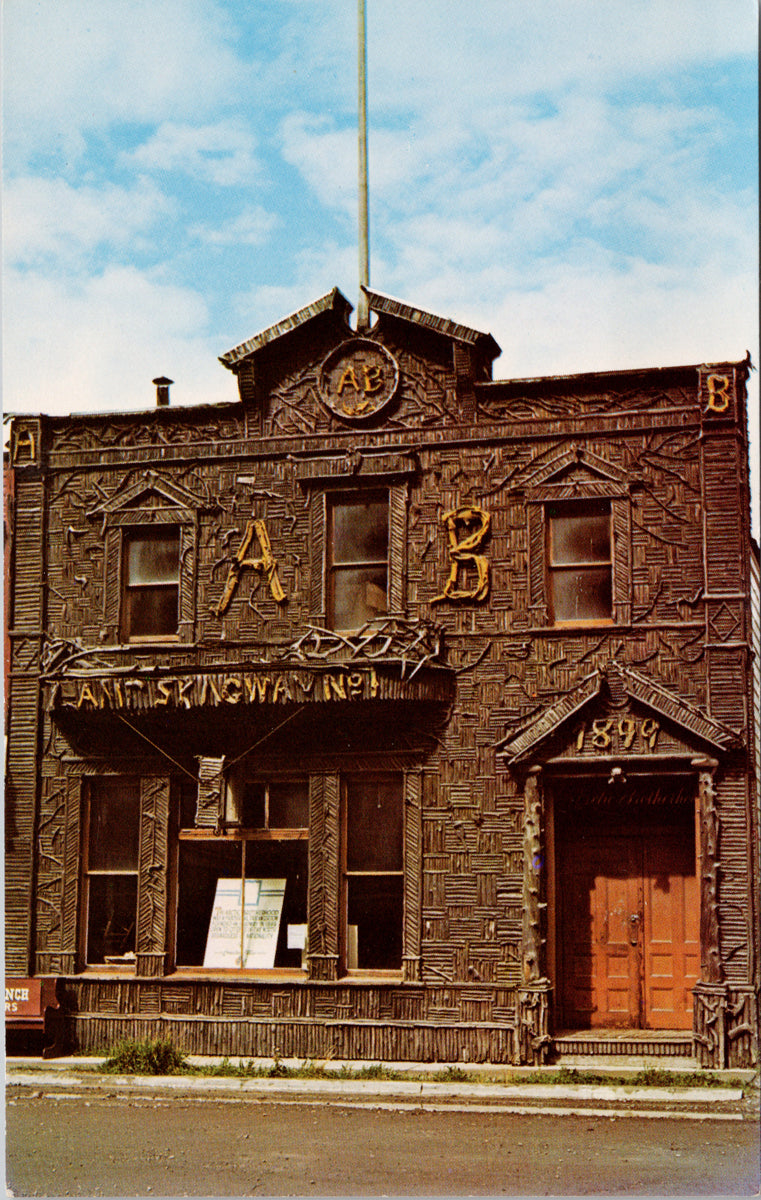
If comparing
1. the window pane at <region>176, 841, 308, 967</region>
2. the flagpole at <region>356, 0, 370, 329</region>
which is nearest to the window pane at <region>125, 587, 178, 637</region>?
the window pane at <region>176, 841, 308, 967</region>

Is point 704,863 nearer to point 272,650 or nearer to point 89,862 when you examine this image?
point 272,650

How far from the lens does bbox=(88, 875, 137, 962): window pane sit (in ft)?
48.3

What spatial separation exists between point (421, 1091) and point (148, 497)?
641 cm

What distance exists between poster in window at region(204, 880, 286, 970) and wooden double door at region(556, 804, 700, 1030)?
280cm

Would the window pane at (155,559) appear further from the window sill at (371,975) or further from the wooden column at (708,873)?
the wooden column at (708,873)

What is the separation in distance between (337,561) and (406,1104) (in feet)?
17.2

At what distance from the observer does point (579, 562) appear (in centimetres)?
1438

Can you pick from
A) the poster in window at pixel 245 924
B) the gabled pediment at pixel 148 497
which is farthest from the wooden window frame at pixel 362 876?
the gabled pediment at pixel 148 497

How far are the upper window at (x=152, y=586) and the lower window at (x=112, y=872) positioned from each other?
5.23 feet

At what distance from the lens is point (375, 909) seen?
14484mm

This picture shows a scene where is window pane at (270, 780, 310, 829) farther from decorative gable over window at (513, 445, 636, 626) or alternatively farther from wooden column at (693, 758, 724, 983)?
wooden column at (693, 758, 724, 983)

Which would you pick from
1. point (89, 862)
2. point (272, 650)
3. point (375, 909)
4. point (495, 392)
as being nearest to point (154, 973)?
point (89, 862)

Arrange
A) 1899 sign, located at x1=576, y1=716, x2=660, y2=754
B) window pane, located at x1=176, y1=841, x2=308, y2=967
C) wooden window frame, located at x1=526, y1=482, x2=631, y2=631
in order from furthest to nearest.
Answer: window pane, located at x1=176, y1=841, x2=308, y2=967 < wooden window frame, located at x1=526, y1=482, x2=631, y2=631 < 1899 sign, located at x1=576, y1=716, x2=660, y2=754

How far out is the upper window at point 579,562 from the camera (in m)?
14.3
